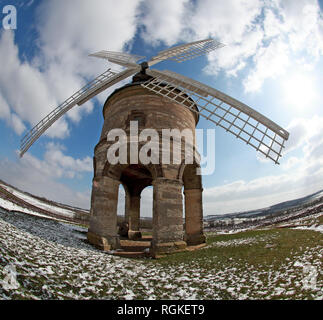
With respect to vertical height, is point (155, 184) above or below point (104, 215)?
above

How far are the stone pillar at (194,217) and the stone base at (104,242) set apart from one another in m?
4.78

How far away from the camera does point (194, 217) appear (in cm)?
1208

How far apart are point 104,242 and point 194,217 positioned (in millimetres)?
5799

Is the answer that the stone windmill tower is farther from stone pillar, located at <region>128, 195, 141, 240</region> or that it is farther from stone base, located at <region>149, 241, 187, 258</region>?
stone pillar, located at <region>128, 195, 141, 240</region>

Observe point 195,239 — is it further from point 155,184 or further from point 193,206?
point 155,184

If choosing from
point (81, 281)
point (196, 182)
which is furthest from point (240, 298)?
point (196, 182)

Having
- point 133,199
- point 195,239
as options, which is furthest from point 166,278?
point 133,199

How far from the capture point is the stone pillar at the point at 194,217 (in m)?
11.9

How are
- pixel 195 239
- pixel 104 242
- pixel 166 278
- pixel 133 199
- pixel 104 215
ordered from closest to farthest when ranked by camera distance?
pixel 166 278, pixel 104 242, pixel 104 215, pixel 195 239, pixel 133 199

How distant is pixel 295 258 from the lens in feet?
17.9

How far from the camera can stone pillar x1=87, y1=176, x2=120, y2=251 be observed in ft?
30.9

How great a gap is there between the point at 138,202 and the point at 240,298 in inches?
543

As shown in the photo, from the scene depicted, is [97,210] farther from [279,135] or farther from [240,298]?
[279,135]

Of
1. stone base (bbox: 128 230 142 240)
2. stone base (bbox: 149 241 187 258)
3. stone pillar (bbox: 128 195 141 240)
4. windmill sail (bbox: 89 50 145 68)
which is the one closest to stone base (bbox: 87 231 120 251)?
stone base (bbox: 149 241 187 258)
